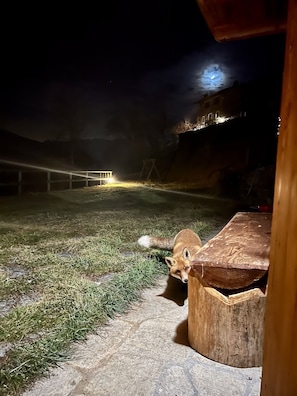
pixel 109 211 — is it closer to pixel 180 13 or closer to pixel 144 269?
pixel 144 269

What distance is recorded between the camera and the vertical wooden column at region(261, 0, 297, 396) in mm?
845

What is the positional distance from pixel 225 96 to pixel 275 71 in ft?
20.7

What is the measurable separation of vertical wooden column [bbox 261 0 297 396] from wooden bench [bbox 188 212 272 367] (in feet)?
2.37

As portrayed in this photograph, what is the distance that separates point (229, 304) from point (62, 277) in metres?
2.15

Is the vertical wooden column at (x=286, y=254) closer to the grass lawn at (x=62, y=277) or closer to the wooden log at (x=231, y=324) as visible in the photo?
the wooden log at (x=231, y=324)

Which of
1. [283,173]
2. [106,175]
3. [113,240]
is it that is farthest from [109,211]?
[106,175]

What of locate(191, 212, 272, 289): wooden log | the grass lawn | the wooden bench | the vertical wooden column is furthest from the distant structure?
the vertical wooden column

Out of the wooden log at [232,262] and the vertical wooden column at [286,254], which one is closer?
the vertical wooden column at [286,254]

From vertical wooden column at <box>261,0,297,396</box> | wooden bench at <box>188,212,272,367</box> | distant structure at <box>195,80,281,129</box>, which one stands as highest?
distant structure at <box>195,80,281,129</box>

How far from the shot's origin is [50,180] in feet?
42.7

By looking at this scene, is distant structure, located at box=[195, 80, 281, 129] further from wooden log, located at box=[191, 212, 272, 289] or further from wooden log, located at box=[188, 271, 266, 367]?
wooden log, located at box=[188, 271, 266, 367]

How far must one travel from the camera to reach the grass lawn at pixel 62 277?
1887 mm

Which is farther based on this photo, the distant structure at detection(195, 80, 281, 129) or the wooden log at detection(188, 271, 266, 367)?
the distant structure at detection(195, 80, 281, 129)

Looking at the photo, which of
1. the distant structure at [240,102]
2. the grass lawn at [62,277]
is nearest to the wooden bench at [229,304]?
the grass lawn at [62,277]
